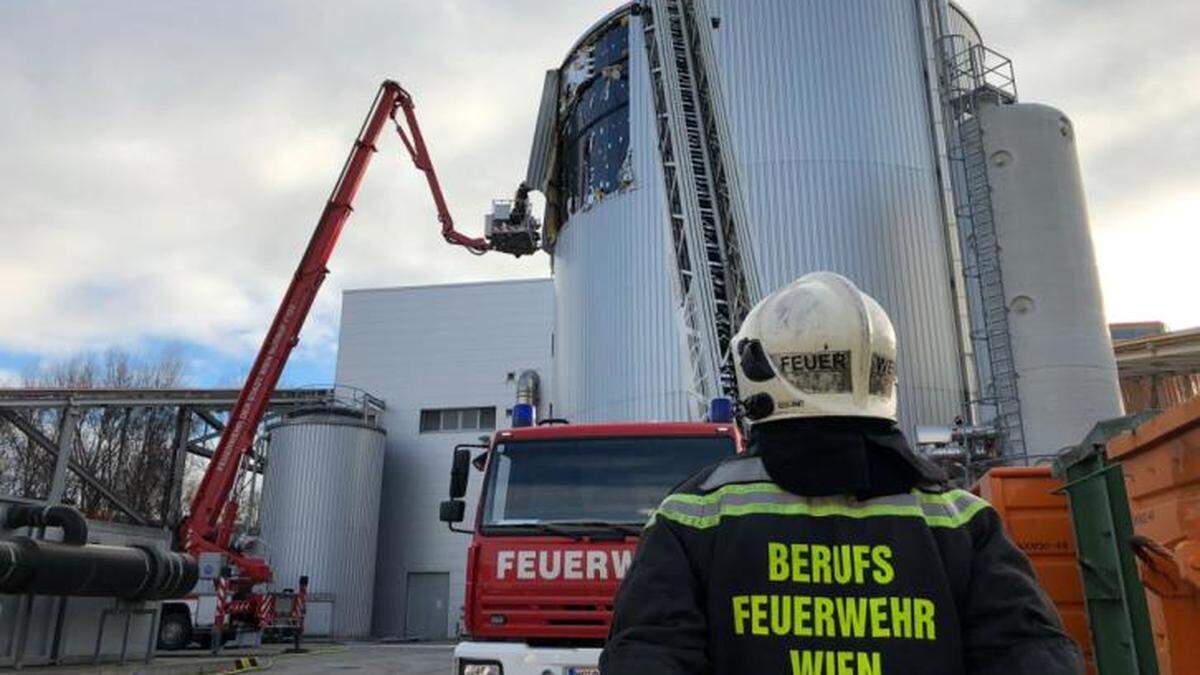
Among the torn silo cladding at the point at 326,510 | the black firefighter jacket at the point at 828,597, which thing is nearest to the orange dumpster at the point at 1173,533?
the black firefighter jacket at the point at 828,597

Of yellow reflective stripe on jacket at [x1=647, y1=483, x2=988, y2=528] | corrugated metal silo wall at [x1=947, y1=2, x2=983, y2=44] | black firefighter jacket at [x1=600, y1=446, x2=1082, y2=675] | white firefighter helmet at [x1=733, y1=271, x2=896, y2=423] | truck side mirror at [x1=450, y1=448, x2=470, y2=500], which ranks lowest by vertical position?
black firefighter jacket at [x1=600, y1=446, x2=1082, y2=675]

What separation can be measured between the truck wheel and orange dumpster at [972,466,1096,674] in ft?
65.7

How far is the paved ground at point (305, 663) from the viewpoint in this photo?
13625mm

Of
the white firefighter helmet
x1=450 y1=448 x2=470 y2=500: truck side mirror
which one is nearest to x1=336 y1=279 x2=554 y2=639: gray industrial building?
x1=450 y1=448 x2=470 y2=500: truck side mirror

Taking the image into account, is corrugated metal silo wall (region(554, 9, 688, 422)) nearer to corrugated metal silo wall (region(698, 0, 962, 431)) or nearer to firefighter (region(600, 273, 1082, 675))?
corrugated metal silo wall (region(698, 0, 962, 431))

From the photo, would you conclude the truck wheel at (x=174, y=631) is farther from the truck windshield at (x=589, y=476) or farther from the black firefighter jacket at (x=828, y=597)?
the black firefighter jacket at (x=828, y=597)

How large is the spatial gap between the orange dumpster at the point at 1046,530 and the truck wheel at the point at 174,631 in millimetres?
20030

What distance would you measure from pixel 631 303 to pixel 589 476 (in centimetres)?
941

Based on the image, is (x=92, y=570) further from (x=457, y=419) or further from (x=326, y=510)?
(x=457, y=419)

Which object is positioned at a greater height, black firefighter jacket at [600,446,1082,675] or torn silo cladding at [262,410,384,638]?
torn silo cladding at [262,410,384,638]

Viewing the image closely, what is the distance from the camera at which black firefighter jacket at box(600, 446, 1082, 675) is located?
1635 millimetres

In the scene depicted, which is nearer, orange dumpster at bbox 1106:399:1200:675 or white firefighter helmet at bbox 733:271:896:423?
white firefighter helmet at bbox 733:271:896:423

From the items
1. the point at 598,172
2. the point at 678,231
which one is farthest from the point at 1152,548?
the point at 598,172

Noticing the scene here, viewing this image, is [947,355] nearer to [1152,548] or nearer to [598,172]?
[598,172]
